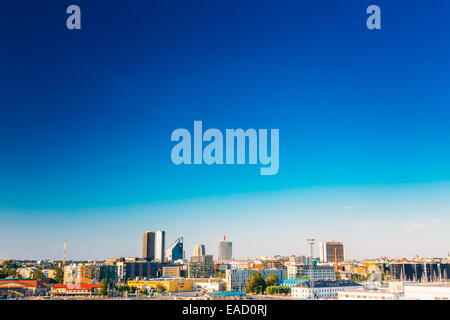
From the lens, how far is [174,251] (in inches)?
1357

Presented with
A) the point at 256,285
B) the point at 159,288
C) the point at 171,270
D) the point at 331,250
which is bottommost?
the point at 171,270

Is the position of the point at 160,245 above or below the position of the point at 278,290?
above

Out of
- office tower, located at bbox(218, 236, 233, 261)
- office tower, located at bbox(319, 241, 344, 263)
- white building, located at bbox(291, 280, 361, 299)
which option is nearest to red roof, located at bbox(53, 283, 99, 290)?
white building, located at bbox(291, 280, 361, 299)

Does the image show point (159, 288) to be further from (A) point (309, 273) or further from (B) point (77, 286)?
(A) point (309, 273)

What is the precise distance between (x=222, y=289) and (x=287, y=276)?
6513 mm

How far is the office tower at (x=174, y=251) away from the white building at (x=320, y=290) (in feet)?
66.6

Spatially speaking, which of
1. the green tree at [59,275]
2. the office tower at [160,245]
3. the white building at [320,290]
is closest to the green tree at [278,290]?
the white building at [320,290]

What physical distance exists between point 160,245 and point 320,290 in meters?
20.1

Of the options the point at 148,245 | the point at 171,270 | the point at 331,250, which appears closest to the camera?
the point at 171,270

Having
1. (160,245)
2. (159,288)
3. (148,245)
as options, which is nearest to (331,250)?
(160,245)

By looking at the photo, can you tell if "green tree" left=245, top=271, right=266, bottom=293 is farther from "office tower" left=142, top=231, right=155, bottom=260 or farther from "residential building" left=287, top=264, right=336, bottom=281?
"office tower" left=142, top=231, right=155, bottom=260
